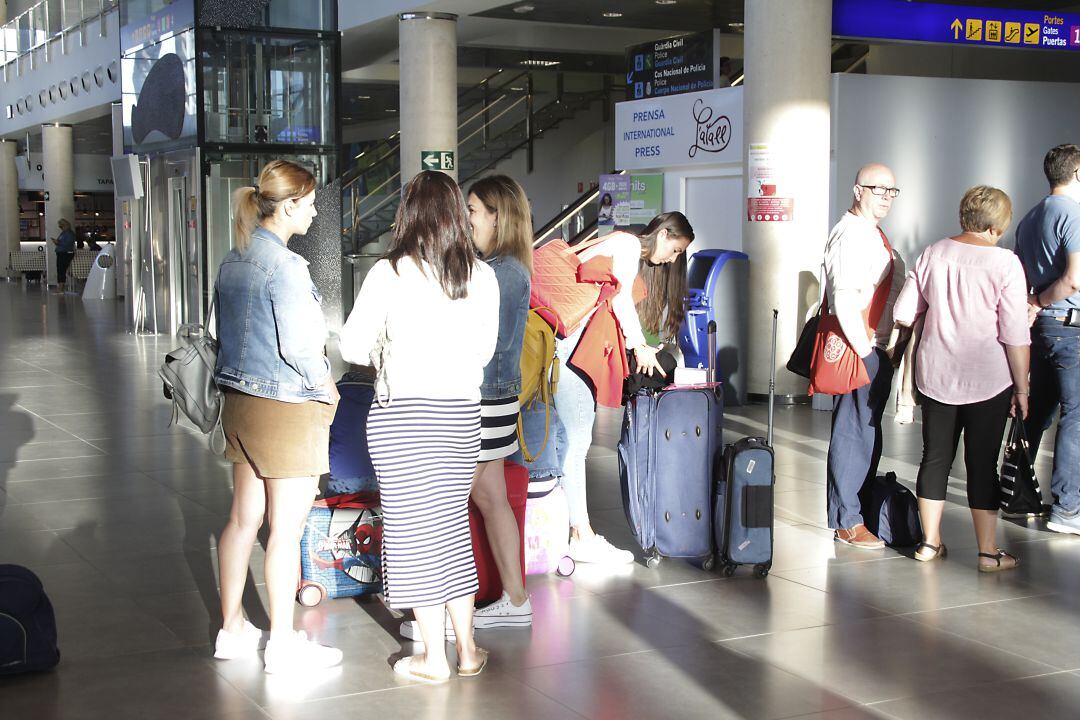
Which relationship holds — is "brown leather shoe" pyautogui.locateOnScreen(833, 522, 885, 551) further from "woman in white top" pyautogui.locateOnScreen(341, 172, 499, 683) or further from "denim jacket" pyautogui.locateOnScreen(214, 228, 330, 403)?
"denim jacket" pyautogui.locateOnScreen(214, 228, 330, 403)

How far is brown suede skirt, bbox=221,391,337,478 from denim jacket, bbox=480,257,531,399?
0.58 m

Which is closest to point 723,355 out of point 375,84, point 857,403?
point 857,403

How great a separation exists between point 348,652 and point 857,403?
246 cm

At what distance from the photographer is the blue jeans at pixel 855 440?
17.5 ft

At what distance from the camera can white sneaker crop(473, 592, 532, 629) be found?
4.25 meters

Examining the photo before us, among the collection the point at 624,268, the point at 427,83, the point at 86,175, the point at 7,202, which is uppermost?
the point at 86,175

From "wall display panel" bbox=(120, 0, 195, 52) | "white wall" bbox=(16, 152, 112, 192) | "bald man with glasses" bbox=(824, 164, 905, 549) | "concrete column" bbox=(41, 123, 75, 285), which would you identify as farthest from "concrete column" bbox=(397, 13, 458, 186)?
"white wall" bbox=(16, 152, 112, 192)

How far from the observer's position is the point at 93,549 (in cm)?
535

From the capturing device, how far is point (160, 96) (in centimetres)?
1535

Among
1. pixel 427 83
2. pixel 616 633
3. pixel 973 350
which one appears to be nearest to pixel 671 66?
pixel 427 83

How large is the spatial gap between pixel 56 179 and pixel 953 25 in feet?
80.6

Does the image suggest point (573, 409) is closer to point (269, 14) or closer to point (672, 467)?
point (672, 467)

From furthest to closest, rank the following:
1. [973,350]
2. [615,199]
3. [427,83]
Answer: [427,83] → [615,199] → [973,350]

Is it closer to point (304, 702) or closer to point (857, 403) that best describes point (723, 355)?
point (857, 403)
